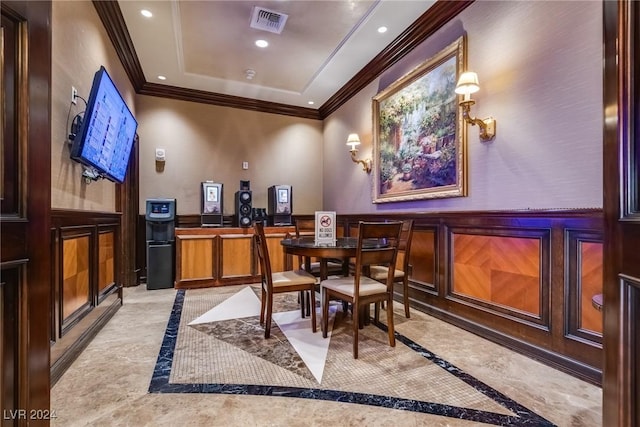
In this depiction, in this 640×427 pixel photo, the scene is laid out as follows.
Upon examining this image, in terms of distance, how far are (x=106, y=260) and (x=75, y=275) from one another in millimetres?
730

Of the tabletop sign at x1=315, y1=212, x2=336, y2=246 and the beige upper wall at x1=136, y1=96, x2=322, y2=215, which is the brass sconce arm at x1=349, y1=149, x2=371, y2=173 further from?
the tabletop sign at x1=315, y1=212, x2=336, y2=246

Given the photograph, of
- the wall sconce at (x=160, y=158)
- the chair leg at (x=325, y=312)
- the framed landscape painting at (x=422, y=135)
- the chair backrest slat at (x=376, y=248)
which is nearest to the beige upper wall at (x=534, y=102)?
the framed landscape painting at (x=422, y=135)

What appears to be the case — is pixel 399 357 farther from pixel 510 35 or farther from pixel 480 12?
pixel 480 12

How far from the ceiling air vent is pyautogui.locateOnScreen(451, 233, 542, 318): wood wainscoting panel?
2.73 m

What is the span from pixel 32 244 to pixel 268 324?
1.75 metres

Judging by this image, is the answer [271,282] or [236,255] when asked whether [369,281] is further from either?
[236,255]

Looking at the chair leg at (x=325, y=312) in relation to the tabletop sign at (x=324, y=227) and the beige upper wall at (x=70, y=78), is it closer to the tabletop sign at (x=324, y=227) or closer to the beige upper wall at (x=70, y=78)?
the tabletop sign at (x=324, y=227)

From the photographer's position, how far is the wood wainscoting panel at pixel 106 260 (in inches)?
106

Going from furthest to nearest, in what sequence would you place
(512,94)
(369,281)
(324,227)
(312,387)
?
1. (324,227)
2. (369,281)
3. (512,94)
4. (312,387)

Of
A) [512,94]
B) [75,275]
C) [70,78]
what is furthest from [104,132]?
[512,94]

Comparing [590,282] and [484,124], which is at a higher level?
[484,124]

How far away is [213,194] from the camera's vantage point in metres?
4.41

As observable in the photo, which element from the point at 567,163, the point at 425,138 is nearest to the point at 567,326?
the point at 567,163

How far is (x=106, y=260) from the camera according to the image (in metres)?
2.88
